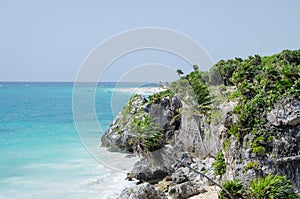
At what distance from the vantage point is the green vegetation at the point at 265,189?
11.8 meters

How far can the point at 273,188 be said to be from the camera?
464 inches

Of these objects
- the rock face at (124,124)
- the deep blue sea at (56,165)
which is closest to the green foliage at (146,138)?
the deep blue sea at (56,165)

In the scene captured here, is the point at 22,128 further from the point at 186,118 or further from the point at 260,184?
the point at 260,184

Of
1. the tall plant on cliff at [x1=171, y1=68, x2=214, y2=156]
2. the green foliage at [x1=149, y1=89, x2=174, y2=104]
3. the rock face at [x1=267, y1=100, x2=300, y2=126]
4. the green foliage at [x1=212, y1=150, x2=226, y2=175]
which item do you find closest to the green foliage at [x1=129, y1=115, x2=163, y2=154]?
the tall plant on cliff at [x1=171, y1=68, x2=214, y2=156]

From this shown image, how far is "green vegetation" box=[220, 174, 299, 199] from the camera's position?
11.8 meters

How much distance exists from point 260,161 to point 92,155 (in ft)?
58.1

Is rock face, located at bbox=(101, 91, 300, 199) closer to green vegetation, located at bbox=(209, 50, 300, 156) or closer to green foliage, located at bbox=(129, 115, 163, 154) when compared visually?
green vegetation, located at bbox=(209, 50, 300, 156)

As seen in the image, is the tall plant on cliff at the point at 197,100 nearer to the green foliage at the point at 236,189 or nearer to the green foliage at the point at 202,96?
the green foliage at the point at 202,96

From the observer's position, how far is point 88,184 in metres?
20.1

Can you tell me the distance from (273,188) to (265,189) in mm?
248

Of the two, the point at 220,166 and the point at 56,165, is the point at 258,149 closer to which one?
the point at 220,166

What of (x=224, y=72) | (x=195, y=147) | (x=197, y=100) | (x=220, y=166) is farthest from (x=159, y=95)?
(x=220, y=166)

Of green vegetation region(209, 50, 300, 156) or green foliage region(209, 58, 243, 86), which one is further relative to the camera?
green foliage region(209, 58, 243, 86)

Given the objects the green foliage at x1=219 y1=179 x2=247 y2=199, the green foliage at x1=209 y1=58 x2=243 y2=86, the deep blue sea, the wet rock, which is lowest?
the deep blue sea
